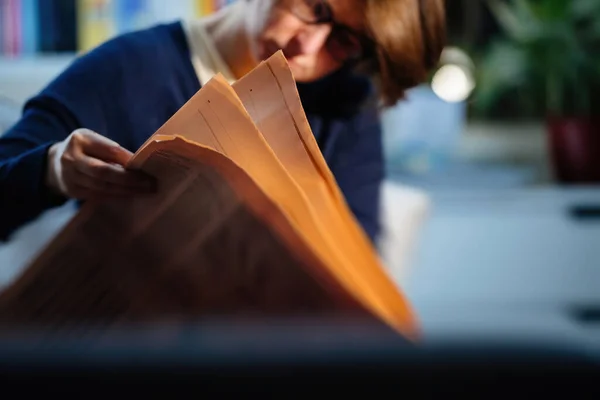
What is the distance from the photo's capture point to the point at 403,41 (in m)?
0.55

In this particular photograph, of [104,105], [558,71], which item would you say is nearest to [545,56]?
[558,71]

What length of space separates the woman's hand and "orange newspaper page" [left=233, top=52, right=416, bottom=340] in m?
0.06

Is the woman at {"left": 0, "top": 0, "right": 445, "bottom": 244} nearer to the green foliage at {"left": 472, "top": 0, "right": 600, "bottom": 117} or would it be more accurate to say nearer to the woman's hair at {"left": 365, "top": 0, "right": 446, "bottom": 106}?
the woman's hair at {"left": 365, "top": 0, "right": 446, "bottom": 106}

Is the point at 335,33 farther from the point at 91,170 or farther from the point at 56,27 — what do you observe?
the point at 56,27

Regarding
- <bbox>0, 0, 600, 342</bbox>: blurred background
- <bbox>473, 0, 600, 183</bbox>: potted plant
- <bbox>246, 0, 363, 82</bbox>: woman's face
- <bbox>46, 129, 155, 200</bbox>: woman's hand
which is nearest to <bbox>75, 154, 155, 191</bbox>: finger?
<bbox>46, 129, 155, 200</bbox>: woman's hand

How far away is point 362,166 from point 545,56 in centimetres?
101

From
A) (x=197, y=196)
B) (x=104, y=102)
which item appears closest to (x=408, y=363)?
(x=197, y=196)

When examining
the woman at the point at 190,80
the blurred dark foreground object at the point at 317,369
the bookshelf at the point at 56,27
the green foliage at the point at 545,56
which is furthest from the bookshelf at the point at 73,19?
the green foliage at the point at 545,56

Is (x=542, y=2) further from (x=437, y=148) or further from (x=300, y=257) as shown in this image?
(x=300, y=257)

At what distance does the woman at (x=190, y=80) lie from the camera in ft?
1.28

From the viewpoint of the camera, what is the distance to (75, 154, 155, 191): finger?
35 cm

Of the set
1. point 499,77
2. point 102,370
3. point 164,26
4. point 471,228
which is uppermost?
point 499,77

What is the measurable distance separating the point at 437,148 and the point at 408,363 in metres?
1.42

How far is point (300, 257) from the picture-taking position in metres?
0.29
